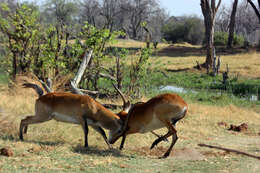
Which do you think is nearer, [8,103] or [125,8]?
[8,103]

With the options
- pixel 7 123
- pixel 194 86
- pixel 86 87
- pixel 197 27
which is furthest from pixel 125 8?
pixel 7 123

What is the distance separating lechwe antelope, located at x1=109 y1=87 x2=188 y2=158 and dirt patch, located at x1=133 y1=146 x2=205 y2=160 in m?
0.31

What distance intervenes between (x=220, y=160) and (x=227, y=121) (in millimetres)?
4665

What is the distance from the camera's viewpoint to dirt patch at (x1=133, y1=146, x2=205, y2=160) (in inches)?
268

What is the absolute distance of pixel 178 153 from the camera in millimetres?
7062

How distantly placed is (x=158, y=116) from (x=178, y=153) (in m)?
0.90

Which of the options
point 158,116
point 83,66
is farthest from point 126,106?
point 83,66

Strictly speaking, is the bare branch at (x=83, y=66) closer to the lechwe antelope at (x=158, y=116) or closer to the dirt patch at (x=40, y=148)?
the lechwe antelope at (x=158, y=116)

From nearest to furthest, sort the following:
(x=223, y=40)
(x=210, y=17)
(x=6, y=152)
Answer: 1. (x=6, y=152)
2. (x=210, y=17)
3. (x=223, y=40)

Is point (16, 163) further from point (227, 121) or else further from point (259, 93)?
point (259, 93)

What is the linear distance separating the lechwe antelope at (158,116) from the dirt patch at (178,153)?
0.31m

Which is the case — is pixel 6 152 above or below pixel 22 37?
below

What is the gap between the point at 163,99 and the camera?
21.6 ft

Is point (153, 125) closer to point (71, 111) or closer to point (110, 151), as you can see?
point (110, 151)
